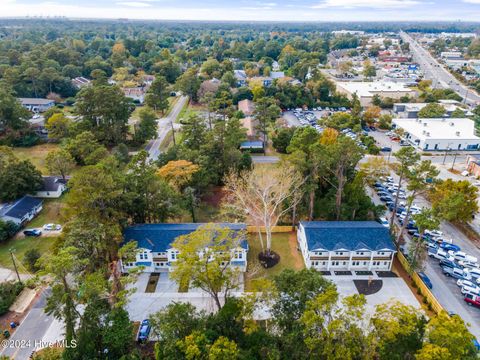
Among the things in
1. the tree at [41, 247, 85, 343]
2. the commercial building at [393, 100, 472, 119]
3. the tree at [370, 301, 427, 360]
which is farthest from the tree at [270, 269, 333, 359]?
the commercial building at [393, 100, 472, 119]

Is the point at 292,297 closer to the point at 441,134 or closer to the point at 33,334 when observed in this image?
the point at 33,334

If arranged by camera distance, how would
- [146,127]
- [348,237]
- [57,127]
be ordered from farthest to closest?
[146,127] < [57,127] < [348,237]

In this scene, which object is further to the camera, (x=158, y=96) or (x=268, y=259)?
(x=158, y=96)

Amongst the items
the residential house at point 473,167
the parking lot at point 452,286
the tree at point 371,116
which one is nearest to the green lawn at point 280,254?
the parking lot at point 452,286

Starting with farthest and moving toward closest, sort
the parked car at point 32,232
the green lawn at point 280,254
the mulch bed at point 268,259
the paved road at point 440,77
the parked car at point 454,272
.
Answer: the paved road at point 440,77 → the parked car at point 32,232 → the mulch bed at point 268,259 → the green lawn at point 280,254 → the parked car at point 454,272

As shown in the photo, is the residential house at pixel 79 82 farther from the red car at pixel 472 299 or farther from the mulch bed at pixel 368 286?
the red car at pixel 472 299

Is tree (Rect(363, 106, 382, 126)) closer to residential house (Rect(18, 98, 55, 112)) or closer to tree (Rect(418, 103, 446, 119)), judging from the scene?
tree (Rect(418, 103, 446, 119))

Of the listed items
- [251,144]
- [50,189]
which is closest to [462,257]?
[251,144]
